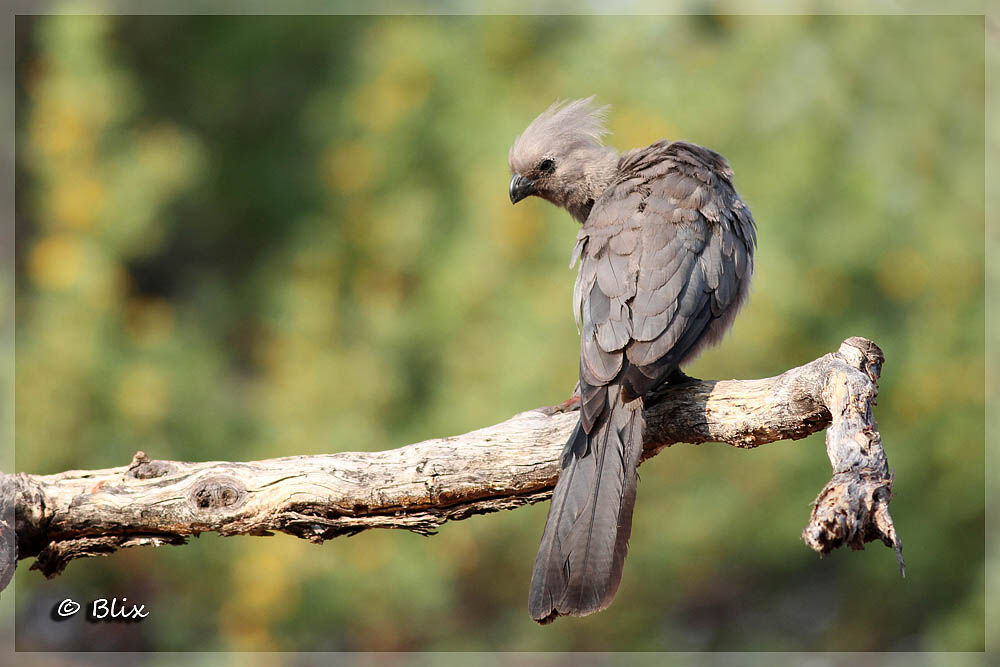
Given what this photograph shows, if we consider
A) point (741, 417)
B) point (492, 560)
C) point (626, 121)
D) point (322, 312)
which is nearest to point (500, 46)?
point (626, 121)

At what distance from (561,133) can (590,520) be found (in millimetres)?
2081

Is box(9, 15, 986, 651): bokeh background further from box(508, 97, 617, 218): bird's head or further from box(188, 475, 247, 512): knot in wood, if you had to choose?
box(188, 475, 247, 512): knot in wood

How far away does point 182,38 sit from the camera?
25.4 ft

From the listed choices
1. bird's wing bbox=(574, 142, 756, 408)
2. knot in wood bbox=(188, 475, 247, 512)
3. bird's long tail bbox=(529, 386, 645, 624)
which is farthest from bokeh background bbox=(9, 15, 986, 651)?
knot in wood bbox=(188, 475, 247, 512)

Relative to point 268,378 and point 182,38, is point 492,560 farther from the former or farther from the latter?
point 182,38

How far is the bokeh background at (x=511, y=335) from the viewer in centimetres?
527

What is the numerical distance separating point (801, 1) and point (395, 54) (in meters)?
2.81

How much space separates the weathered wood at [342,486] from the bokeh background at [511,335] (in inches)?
71.6

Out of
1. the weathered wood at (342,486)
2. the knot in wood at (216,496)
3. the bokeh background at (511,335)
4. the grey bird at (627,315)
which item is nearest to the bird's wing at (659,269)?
the grey bird at (627,315)

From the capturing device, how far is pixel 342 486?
3.00m

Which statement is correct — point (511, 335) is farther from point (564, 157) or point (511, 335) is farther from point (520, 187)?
point (564, 157)

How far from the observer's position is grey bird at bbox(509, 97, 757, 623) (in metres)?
2.71

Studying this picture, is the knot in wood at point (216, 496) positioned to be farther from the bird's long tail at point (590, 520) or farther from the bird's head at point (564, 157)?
the bird's head at point (564, 157)

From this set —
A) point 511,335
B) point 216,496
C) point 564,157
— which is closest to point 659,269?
point 564,157
